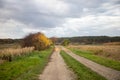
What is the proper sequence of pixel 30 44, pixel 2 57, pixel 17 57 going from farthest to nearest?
pixel 30 44, pixel 17 57, pixel 2 57

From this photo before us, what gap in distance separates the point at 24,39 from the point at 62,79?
53.3 meters

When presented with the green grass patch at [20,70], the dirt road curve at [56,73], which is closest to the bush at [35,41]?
the green grass patch at [20,70]

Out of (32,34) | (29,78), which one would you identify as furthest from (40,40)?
(29,78)

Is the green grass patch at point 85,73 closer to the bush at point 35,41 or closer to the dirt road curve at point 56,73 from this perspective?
the dirt road curve at point 56,73

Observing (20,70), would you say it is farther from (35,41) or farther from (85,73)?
(35,41)

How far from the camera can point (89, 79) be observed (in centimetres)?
1471

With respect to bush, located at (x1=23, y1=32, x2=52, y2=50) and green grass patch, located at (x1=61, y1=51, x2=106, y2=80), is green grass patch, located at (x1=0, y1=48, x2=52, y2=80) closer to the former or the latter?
green grass patch, located at (x1=61, y1=51, x2=106, y2=80)

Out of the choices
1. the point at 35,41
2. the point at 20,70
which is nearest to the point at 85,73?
the point at 20,70

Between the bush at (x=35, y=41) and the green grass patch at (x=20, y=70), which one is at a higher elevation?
the bush at (x=35, y=41)

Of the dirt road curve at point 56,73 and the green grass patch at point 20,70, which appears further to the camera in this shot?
the green grass patch at point 20,70

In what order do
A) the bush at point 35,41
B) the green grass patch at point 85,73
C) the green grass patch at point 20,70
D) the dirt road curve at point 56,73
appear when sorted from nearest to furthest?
1. the green grass patch at point 85,73
2. the dirt road curve at point 56,73
3. the green grass patch at point 20,70
4. the bush at point 35,41

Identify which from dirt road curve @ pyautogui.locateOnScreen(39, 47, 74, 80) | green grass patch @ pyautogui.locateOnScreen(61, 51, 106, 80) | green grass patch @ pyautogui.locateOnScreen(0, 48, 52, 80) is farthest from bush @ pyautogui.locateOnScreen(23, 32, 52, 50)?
green grass patch @ pyautogui.locateOnScreen(61, 51, 106, 80)

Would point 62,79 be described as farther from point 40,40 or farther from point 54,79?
Result: point 40,40

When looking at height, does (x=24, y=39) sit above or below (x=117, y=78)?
above
